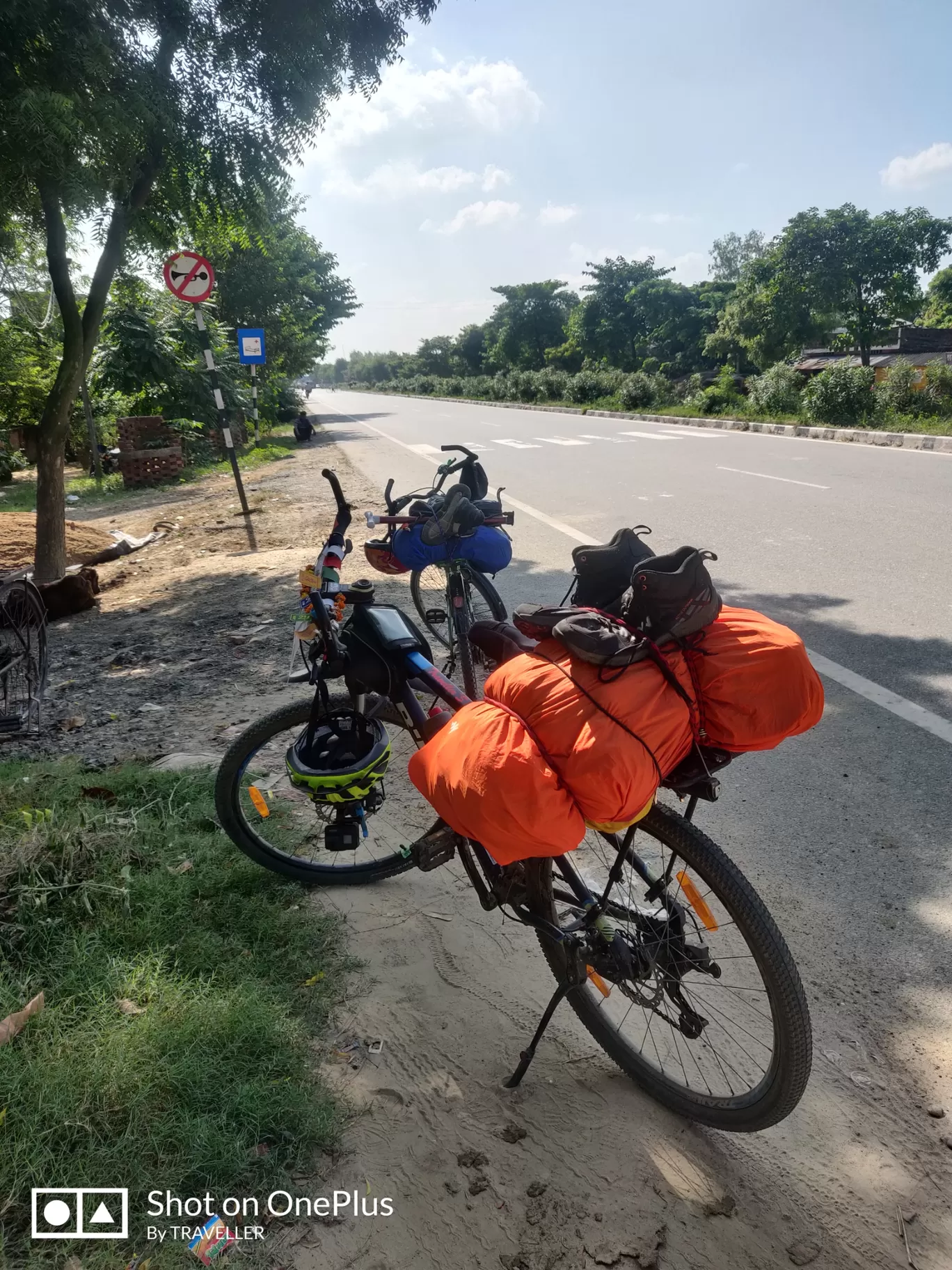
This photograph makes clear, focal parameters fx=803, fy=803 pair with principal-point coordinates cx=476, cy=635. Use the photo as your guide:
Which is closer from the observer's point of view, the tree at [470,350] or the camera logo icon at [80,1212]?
the camera logo icon at [80,1212]

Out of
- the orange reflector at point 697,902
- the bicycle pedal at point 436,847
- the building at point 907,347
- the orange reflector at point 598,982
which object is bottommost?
the orange reflector at point 598,982

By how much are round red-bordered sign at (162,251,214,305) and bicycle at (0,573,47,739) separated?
5.56 m

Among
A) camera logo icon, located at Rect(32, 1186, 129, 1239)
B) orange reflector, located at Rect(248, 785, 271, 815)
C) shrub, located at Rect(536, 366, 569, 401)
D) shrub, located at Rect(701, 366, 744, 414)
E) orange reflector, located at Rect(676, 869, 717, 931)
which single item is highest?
shrub, located at Rect(536, 366, 569, 401)

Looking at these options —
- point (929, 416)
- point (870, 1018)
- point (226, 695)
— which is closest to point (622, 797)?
point (870, 1018)

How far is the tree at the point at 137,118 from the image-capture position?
17.3ft

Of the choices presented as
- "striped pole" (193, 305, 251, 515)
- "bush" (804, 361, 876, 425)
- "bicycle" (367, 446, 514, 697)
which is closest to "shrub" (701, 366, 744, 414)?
"bush" (804, 361, 876, 425)

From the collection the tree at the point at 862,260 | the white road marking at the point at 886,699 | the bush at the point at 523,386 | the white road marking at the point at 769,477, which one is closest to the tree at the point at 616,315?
the bush at the point at 523,386

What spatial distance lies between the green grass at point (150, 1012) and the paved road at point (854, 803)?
114cm

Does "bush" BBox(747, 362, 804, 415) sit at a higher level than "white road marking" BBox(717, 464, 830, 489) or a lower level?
higher

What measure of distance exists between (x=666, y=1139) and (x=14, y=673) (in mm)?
3842

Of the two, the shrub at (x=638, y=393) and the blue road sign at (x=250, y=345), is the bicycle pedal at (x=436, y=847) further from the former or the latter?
the shrub at (x=638, y=393)

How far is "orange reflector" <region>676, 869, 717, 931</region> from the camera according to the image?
1812mm

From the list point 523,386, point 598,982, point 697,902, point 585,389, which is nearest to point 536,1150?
point 598,982

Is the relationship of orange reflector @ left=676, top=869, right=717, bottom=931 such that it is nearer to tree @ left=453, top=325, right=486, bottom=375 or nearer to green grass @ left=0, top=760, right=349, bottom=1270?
green grass @ left=0, top=760, right=349, bottom=1270
